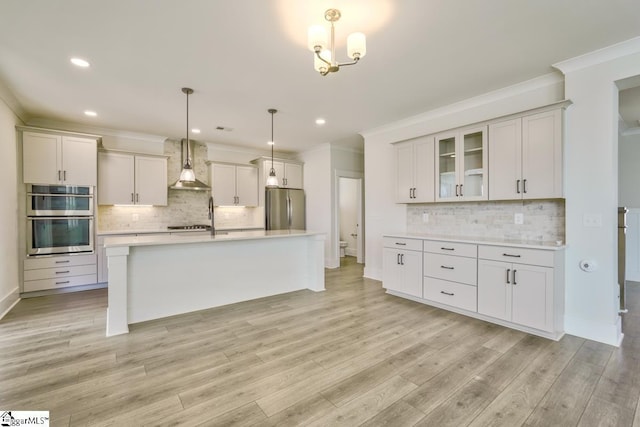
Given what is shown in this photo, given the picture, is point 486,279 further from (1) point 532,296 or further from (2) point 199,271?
(2) point 199,271

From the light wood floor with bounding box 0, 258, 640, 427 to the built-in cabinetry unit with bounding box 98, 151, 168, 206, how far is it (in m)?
2.27

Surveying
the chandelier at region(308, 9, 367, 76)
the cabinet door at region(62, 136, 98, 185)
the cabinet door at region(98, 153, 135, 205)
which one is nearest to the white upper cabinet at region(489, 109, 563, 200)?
the chandelier at region(308, 9, 367, 76)

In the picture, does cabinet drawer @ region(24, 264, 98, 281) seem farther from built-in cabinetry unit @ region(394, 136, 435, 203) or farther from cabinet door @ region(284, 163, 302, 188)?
built-in cabinetry unit @ region(394, 136, 435, 203)

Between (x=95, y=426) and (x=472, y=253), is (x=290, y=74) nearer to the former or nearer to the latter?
(x=472, y=253)

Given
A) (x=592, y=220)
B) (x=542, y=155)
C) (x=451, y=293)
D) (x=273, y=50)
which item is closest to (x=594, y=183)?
(x=592, y=220)

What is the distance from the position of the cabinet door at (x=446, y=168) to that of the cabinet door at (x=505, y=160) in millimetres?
462

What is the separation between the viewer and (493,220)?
3793 mm

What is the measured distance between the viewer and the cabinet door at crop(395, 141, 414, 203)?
442 centimetres

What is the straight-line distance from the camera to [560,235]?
325cm

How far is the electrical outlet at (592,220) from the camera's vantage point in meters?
2.84

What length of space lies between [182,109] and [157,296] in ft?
8.56

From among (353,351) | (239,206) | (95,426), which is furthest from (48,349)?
(239,206)

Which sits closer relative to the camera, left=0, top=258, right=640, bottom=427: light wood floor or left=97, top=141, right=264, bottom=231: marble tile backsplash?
left=0, top=258, right=640, bottom=427: light wood floor

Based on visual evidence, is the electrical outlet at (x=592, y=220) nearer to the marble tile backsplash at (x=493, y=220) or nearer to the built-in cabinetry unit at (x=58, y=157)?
the marble tile backsplash at (x=493, y=220)
